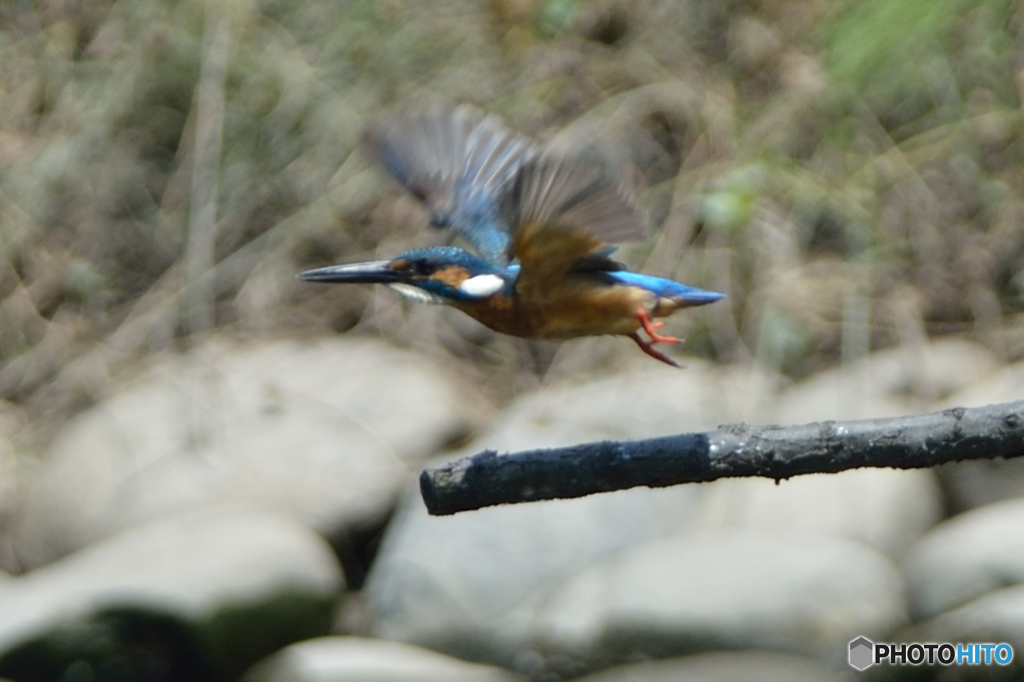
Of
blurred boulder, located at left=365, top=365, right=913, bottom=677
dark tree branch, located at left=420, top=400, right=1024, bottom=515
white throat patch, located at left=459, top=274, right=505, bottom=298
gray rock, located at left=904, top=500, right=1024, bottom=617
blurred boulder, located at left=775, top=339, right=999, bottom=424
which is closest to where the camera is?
dark tree branch, located at left=420, top=400, right=1024, bottom=515

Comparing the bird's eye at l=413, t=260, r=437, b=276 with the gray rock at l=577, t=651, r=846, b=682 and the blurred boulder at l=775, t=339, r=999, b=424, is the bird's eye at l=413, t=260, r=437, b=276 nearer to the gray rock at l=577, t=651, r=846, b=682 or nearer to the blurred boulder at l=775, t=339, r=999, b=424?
the gray rock at l=577, t=651, r=846, b=682

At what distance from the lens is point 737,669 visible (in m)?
3.91

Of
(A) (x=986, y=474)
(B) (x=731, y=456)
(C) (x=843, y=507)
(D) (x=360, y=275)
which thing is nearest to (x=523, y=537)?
(C) (x=843, y=507)

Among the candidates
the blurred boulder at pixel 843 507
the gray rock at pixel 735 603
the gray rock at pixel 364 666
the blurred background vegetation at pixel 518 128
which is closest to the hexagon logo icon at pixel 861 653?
the gray rock at pixel 735 603

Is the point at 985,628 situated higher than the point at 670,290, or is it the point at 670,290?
the point at 670,290

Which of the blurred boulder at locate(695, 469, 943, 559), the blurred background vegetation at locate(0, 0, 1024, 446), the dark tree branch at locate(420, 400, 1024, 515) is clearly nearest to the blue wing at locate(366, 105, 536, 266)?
the dark tree branch at locate(420, 400, 1024, 515)

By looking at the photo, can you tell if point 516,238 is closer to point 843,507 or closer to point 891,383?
point 843,507

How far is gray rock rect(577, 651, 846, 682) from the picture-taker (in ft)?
12.8

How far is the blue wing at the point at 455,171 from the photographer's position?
2742mm

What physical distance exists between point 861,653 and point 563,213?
7.41ft

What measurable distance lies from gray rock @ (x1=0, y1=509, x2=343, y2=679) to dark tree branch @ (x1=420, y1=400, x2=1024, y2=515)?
2.45m

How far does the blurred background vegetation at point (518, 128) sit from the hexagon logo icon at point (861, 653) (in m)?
1.25

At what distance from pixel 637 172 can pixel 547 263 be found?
11.2ft

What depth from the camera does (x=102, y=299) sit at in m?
5.91
